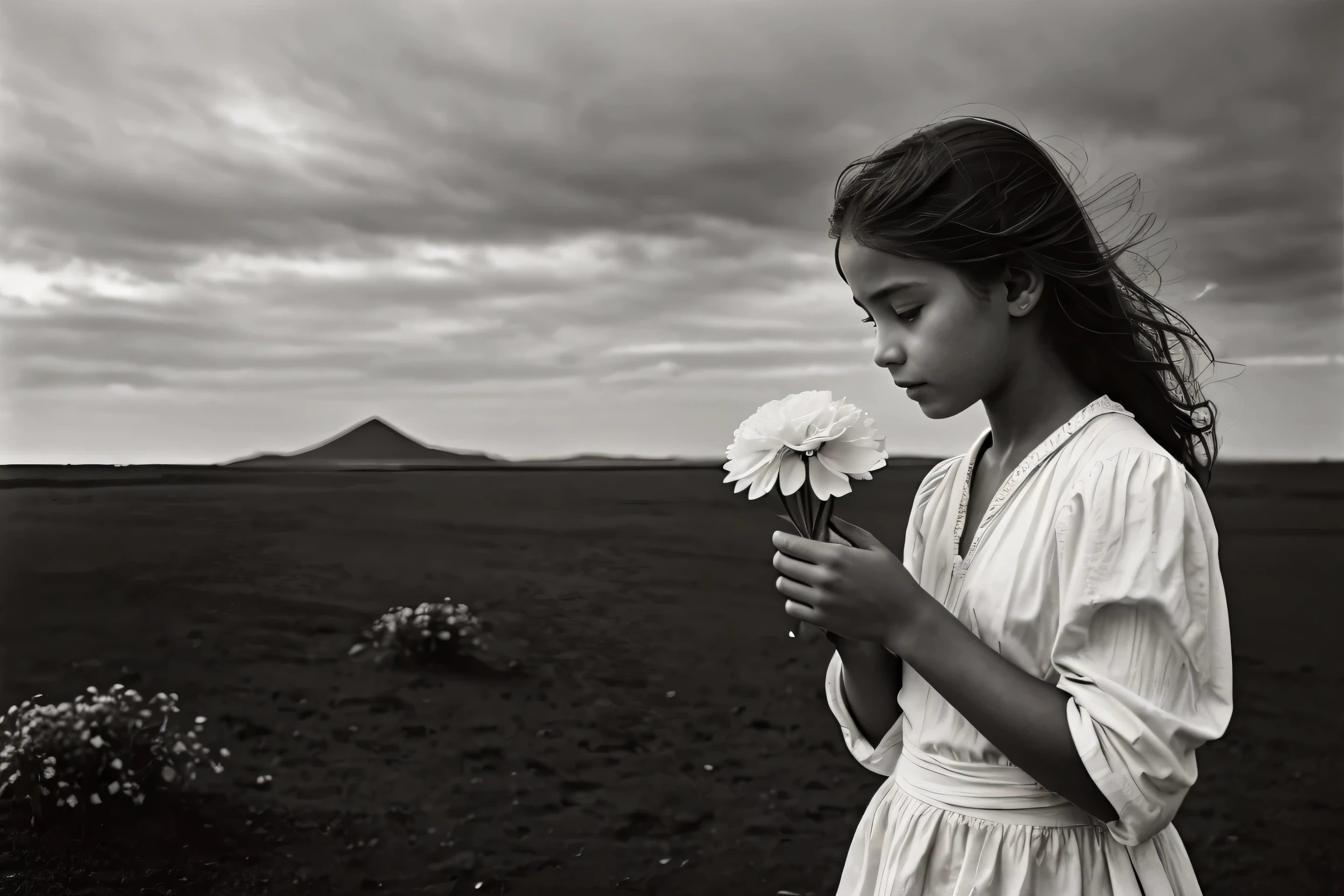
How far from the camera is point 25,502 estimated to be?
3795mm

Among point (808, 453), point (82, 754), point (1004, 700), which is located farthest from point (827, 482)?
point (82, 754)

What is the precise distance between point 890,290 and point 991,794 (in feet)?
1.57

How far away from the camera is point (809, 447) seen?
2.92 ft

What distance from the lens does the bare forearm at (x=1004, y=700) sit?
0.79 metres

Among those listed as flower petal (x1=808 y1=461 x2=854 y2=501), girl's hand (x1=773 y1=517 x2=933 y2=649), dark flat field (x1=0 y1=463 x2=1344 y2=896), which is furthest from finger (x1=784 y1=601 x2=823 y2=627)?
dark flat field (x1=0 y1=463 x2=1344 y2=896)

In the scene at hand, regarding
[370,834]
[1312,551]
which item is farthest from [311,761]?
[1312,551]

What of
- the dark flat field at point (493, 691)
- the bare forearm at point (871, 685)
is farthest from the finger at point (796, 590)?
the dark flat field at point (493, 691)

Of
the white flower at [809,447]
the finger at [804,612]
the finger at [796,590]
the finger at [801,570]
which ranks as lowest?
the finger at [804,612]

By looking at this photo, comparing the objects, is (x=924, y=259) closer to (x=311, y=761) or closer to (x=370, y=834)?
(x=370, y=834)

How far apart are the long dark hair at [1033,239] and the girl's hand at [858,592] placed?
286 mm

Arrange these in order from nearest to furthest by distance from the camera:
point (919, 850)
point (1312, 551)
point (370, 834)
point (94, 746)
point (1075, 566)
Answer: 1. point (1075, 566)
2. point (919, 850)
3. point (94, 746)
4. point (370, 834)
5. point (1312, 551)

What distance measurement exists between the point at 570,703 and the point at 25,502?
2344 mm

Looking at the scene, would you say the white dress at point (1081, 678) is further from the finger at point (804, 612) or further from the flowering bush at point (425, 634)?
the flowering bush at point (425, 634)

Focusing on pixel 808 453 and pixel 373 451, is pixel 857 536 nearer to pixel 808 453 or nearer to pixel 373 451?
pixel 808 453
